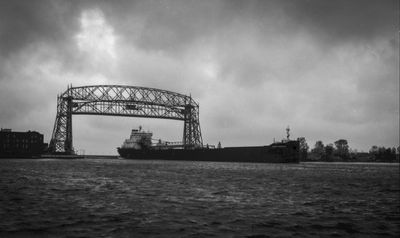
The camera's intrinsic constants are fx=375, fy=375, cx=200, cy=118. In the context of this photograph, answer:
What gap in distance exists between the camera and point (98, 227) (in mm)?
9805

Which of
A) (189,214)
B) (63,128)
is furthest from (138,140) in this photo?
(189,214)

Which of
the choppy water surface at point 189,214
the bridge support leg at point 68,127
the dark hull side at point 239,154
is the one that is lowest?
the choppy water surface at point 189,214

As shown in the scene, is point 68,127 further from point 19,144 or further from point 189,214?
point 189,214

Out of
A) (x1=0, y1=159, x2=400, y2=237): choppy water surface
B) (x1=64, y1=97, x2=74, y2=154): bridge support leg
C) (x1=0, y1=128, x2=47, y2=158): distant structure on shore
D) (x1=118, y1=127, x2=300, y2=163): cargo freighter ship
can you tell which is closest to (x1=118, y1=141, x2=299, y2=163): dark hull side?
(x1=118, y1=127, x2=300, y2=163): cargo freighter ship

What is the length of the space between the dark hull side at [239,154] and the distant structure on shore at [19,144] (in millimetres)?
31252

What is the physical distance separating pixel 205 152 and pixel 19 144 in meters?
50.9

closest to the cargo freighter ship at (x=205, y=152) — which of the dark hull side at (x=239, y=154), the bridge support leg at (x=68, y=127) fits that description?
the dark hull side at (x=239, y=154)

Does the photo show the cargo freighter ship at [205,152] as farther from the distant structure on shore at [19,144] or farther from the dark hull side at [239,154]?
the distant structure on shore at [19,144]

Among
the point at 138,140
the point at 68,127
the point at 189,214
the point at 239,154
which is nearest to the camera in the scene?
the point at 189,214

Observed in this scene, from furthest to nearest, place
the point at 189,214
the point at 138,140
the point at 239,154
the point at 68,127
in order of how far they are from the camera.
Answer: the point at 138,140
the point at 68,127
the point at 239,154
the point at 189,214

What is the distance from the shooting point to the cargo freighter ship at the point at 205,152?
64.5m

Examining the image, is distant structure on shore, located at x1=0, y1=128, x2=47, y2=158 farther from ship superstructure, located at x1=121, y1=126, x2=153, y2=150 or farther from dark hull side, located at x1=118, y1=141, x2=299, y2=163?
dark hull side, located at x1=118, y1=141, x2=299, y2=163

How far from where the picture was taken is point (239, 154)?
69.1 m

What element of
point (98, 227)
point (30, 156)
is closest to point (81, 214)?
point (98, 227)
